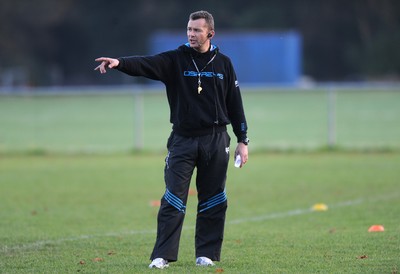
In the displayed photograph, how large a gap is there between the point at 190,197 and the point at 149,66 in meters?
6.73

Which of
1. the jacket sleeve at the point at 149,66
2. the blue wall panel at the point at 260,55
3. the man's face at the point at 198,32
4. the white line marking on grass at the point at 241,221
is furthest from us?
the blue wall panel at the point at 260,55

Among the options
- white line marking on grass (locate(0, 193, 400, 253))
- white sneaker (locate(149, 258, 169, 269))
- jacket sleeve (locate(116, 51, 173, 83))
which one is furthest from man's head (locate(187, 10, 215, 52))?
white line marking on grass (locate(0, 193, 400, 253))

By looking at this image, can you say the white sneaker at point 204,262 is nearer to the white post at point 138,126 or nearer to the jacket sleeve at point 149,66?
the jacket sleeve at point 149,66

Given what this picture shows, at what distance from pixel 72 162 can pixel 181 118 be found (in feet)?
41.2

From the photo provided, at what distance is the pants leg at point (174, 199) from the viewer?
789 centimetres

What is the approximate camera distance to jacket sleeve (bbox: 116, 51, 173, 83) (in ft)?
25.2

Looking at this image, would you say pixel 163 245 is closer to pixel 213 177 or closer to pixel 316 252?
pixel 213 177

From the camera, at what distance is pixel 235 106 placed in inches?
323

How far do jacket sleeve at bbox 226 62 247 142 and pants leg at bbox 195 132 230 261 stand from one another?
0.51ft

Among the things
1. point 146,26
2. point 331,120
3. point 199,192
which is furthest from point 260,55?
point 199,192

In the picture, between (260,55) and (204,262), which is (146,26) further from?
(204,262)

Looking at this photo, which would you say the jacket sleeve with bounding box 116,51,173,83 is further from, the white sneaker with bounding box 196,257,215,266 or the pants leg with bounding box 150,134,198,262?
the white sneaker with bounding box 196,257,215,266

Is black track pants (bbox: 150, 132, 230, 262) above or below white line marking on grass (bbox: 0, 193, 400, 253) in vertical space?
above

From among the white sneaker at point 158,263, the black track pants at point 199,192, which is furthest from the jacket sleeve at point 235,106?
the white sneaker at point 158,263
